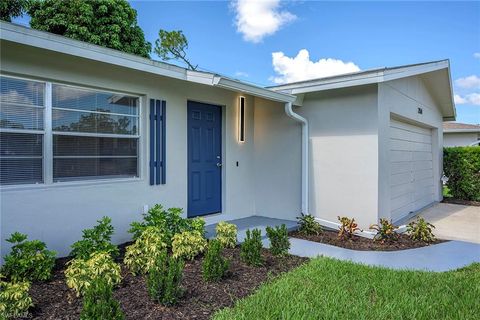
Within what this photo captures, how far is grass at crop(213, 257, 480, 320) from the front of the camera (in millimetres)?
2984

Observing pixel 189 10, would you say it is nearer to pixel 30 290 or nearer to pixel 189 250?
pixel 189 250

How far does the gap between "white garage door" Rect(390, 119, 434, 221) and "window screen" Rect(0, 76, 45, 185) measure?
6.60 metres

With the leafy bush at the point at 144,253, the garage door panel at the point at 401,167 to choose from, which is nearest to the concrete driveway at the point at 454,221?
the garage door panel at the point at 401,167

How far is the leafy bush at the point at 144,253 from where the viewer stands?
4.00 m

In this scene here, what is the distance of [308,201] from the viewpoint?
23.0 ft

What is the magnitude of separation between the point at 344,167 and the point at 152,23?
53.2 feet

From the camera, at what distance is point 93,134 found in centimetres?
493

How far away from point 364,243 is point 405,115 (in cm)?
355

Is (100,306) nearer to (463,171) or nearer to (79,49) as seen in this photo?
(79,49)

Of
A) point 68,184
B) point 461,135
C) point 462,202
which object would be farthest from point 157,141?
point 461,135

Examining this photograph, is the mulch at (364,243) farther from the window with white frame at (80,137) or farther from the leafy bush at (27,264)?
the leafy bush at (27,264)

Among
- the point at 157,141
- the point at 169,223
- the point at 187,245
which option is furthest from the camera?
the point at 157,141

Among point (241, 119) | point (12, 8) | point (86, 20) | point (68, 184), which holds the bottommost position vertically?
point (68, 184)

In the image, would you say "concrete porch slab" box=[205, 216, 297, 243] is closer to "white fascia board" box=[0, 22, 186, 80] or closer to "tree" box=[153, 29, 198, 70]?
"white fascia board" box=[0, 22, 186, 80]
